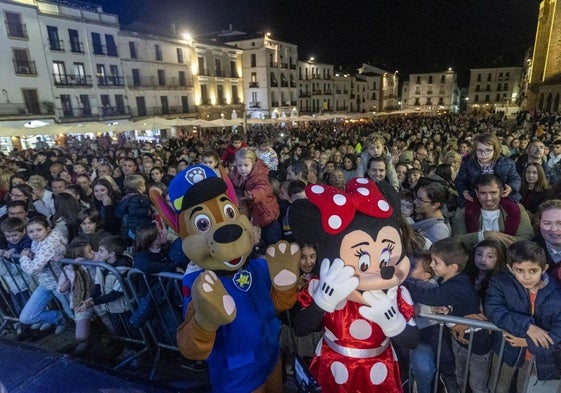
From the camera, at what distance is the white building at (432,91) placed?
75.2 metres

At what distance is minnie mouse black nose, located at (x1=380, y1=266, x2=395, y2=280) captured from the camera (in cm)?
189

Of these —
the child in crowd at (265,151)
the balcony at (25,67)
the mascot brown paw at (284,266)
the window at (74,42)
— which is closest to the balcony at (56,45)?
the window at (74,42)

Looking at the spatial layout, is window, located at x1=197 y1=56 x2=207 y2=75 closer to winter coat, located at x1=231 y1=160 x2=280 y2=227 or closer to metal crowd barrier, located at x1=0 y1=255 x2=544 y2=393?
winter coat, located at x1=231 y1=160 x2=280 y2=227

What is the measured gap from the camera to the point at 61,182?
6.37 m

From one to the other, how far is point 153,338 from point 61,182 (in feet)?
14.1

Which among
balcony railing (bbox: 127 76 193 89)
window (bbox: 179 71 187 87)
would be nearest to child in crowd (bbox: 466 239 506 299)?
balcony railing (bbox: 127 76 193 89)

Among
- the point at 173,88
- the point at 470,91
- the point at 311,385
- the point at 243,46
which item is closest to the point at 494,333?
the point at 311,385

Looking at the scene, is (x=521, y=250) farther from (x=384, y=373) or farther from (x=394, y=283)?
(x=384, y=373)

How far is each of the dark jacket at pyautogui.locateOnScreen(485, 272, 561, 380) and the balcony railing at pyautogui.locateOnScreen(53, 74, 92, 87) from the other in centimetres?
3277

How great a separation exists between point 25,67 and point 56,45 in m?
3.16

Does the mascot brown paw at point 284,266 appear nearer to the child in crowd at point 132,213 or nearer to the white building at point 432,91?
the child in crowd at point 132,213

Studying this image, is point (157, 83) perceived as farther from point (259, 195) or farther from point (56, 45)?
point (259, 195)

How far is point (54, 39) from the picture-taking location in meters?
26.9

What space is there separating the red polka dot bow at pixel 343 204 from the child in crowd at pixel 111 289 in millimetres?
2427
